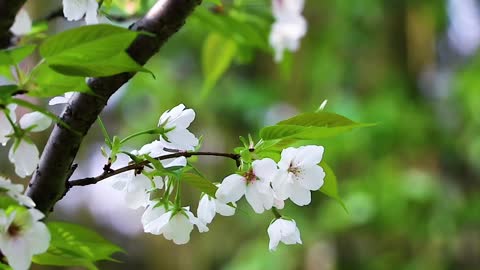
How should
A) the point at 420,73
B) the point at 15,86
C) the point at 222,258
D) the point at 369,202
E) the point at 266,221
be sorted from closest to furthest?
the point at 15,86
the point at 369,202
the point at 266,221
the point at 420,73
the point at 222,258

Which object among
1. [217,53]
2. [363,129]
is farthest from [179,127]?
[363,129]

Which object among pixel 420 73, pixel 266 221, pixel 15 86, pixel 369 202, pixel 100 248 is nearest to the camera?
pixel 15 86

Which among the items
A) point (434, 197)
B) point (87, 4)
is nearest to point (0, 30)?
point (87, 4)

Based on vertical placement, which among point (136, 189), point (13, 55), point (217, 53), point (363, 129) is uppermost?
point (13, 55)

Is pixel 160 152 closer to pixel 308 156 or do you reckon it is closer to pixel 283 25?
pixel 308 156

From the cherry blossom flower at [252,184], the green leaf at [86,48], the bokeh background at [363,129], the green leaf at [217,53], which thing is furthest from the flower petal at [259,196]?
the bokeh background at [363,129]

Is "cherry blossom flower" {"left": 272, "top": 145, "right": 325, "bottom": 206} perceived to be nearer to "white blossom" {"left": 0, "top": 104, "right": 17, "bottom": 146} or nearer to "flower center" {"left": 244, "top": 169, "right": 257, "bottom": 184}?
"flower center" {"left": 244, "top": 169, "right": 257, "bottom": 184}

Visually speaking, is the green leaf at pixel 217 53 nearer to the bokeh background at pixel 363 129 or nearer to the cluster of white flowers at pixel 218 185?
the cluster of white flowers at pixel 218 185

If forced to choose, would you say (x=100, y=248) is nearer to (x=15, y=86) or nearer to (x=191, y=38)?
(x=15, y=86)
